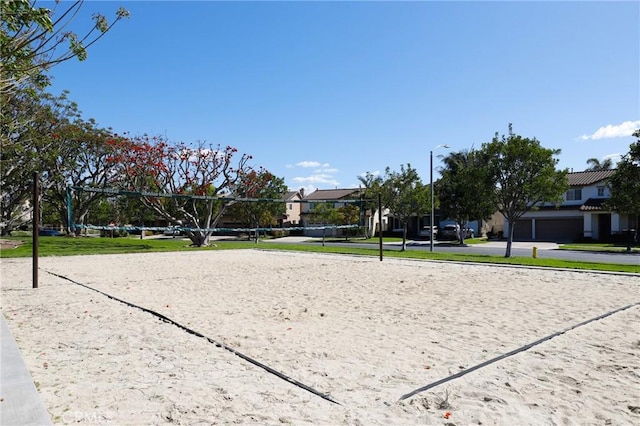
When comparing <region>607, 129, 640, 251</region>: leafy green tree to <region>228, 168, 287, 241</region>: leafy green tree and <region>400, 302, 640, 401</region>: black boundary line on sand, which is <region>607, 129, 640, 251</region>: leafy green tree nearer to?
<region>400, 302, 640, 401</region>: black boundary line on sand

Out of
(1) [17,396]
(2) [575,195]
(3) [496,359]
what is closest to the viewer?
(1) [17,396]

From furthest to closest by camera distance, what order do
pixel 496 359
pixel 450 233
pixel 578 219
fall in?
pixel 450 233 → pixel 578 219 → pixel 496 359

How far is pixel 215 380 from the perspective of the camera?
3.94 meters

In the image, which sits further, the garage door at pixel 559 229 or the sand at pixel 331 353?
the garage door at pixel 559 229

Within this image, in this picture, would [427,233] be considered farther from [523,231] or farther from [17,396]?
[17,396]

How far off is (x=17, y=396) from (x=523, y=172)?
765 inches

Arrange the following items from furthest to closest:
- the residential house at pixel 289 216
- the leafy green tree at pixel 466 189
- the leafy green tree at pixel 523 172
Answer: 1. the residential house at pixel 289 216
2. the leafy green tree at pixel 466 189
3. the leafy green tree at pixel 523 172

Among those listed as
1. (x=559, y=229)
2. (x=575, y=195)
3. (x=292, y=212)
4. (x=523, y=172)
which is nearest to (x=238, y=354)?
(x=523, y=172)

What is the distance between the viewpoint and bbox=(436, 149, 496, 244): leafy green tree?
64.9 feet

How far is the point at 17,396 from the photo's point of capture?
3242 mm

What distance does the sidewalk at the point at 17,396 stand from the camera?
2865mm

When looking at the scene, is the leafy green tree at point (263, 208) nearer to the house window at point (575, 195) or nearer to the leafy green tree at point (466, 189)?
the leafy green tree at point (466, 189)

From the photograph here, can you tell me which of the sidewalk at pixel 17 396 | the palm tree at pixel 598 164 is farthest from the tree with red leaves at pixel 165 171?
the palm tree at pixel 598 164

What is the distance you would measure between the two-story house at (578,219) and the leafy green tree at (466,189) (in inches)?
300
